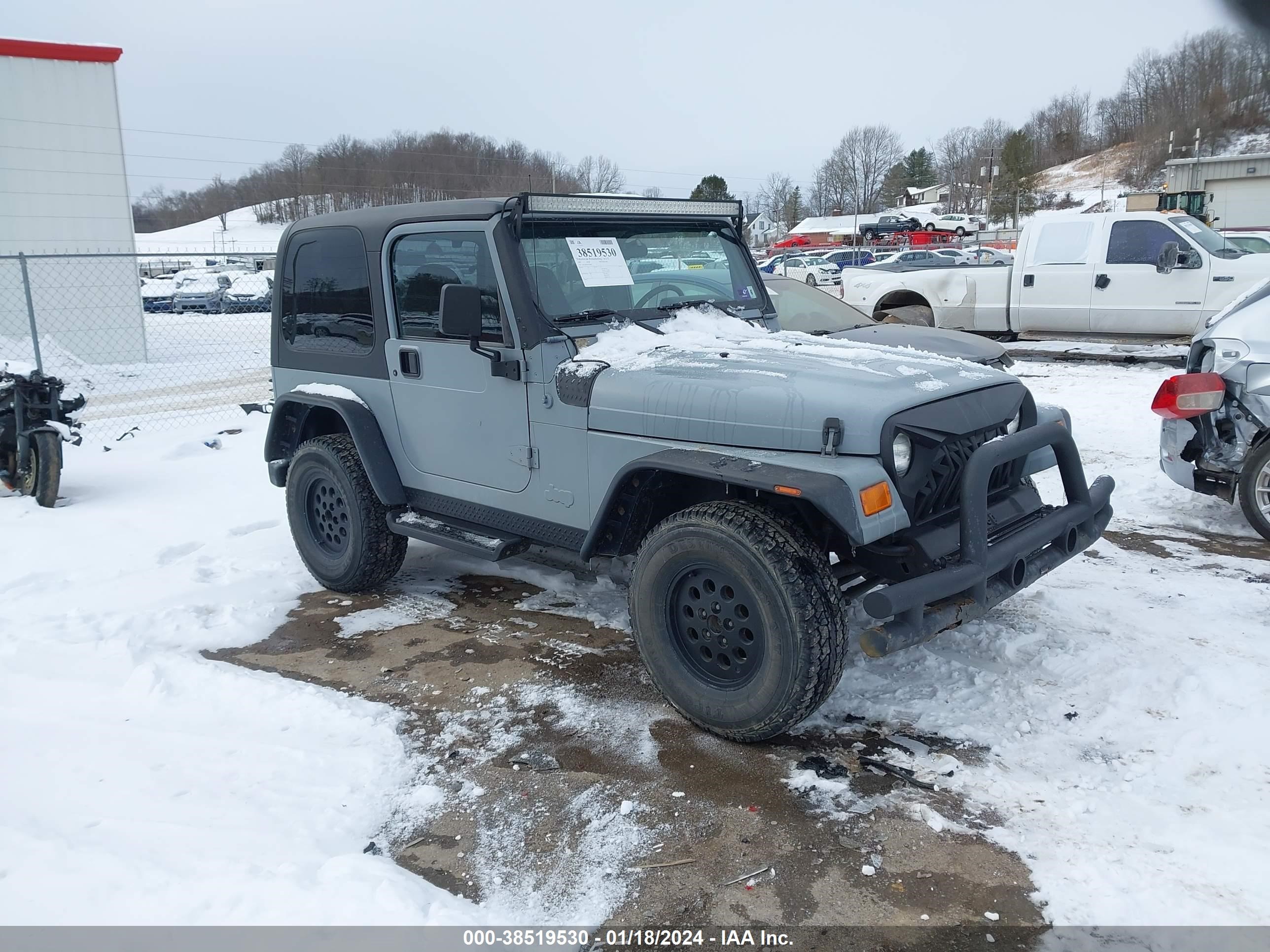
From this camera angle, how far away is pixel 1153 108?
4.59 meters

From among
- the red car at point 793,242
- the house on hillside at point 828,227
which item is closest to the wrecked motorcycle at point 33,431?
the red car at point 793,242

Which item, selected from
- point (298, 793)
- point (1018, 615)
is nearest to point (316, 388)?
point (298, 793)

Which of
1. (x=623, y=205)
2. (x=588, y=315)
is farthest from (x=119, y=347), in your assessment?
(x=588, y=315)

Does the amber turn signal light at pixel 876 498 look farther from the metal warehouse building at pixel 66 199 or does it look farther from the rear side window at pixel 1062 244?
the metal warehouse building at pixel 66 199

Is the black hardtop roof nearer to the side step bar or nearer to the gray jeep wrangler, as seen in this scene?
the gray jeep wrangler

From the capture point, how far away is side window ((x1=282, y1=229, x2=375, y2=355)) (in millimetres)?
4918

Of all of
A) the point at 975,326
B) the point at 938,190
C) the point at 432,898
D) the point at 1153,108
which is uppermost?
the point at 938,190

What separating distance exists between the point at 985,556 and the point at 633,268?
84.1 inches

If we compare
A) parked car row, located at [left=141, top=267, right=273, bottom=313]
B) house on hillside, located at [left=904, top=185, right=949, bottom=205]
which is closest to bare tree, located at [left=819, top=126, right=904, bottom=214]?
house on hillside, located at [left=904, top=185, right=949, bottom=205]

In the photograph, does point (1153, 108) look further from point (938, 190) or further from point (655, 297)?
point (938, 190)

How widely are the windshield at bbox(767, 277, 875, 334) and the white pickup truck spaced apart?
3.74 m

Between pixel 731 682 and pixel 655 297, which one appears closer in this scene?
pixel 731 682

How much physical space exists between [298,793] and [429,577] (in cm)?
247

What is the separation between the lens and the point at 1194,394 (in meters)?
5.51
